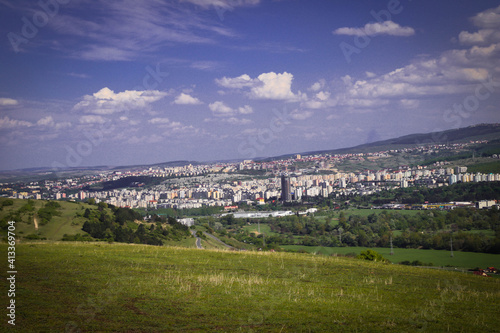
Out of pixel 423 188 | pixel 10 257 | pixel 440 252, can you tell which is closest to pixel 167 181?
pixel 423 188

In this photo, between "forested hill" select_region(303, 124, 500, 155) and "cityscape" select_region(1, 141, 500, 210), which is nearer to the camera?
"cityscape" select_region(1, 141, 500, 210)

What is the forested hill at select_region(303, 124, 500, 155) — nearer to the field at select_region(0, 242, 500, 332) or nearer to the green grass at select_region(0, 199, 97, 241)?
the green grass at select_region(0, 199, 97, 241)

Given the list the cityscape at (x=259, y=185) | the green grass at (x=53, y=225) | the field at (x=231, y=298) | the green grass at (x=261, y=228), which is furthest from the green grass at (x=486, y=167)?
the field at (x=231, y=298)

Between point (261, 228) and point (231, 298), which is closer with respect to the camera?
point (231, 298)

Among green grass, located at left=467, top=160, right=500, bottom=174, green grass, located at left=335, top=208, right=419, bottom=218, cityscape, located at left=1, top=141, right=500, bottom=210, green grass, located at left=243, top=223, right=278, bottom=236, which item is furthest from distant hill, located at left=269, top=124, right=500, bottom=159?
green grass, located at left=243, top=223, right=278, bottom=236

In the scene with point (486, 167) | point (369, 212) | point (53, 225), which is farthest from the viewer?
point (486, 167)

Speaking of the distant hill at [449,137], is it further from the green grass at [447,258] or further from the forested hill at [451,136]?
the green grass at [447,258]

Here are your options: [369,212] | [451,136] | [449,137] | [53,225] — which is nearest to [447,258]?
[369,212]

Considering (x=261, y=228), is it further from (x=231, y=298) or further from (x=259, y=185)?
(x=259, y=185)
